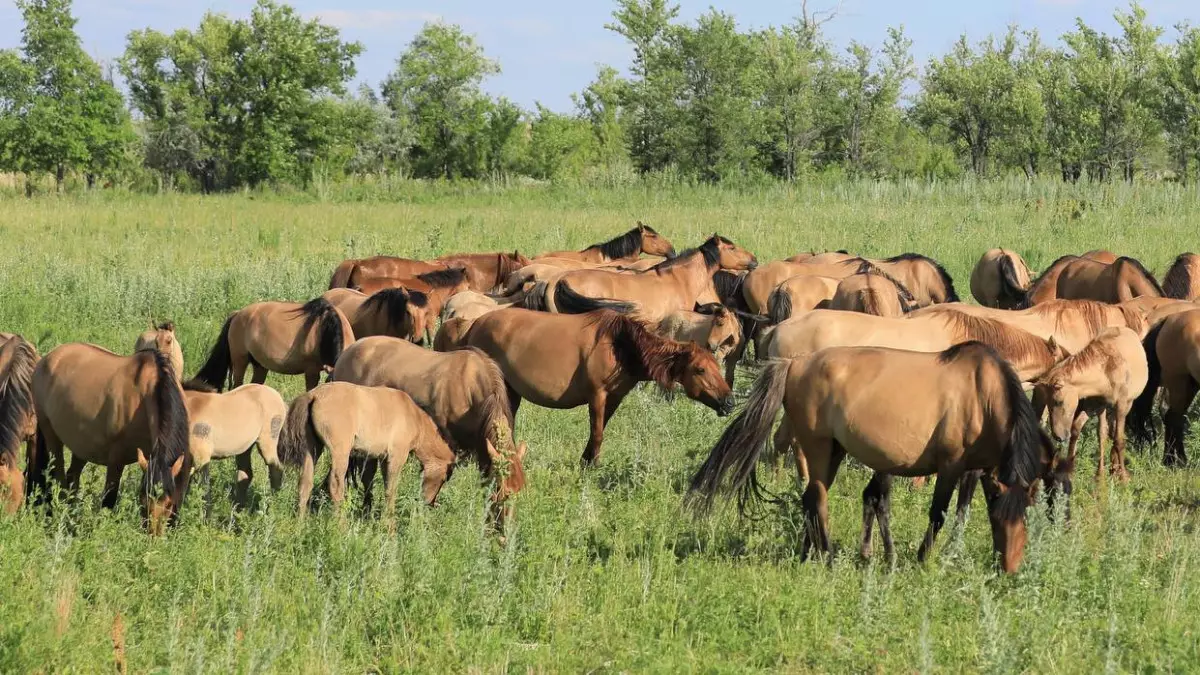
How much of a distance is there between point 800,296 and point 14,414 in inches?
307

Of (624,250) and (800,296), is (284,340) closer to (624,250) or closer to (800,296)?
(800,296)

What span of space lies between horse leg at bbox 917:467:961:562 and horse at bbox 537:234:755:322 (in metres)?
6.07

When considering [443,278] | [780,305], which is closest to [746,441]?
[780,305]

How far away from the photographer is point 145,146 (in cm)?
5353

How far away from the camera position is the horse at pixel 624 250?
61.1ft

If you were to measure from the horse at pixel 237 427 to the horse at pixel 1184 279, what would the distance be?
1045 cm

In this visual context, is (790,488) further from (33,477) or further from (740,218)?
(740,218)

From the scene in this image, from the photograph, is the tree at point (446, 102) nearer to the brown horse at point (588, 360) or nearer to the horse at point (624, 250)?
the horse at point (624, 250)

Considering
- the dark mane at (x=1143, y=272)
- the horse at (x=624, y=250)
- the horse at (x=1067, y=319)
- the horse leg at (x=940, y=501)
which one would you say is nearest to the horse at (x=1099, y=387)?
the horse at (x=1067, y=319)

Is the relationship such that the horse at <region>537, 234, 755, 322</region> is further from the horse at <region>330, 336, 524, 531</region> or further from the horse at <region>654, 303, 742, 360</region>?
the horse at <region>330, 336, 524, 531</region>

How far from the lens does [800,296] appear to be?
13383 millimetres

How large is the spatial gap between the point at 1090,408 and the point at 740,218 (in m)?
20.9

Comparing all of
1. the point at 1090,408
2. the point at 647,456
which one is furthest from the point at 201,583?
the point at 1090,408

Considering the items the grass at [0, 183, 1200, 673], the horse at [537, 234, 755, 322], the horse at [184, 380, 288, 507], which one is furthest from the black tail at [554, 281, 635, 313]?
the horse at [184, 380, 288, 507]
